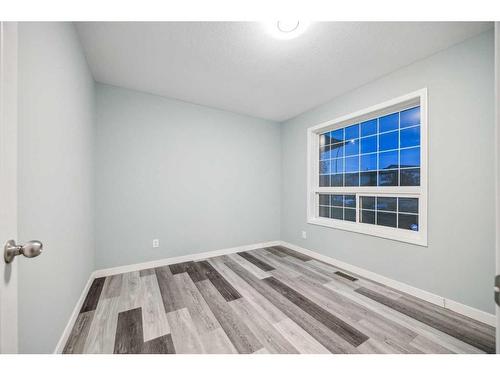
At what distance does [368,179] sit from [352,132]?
737 millimetres

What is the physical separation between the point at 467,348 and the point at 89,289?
10.8 feet

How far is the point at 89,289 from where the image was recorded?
80.7 inches

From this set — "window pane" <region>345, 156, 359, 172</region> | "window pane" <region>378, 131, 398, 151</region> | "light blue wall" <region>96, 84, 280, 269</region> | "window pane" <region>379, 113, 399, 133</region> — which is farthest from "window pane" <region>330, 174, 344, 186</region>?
"light blue wall" <region>96, 84, 280, 269</region>

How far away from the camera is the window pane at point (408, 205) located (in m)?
2.06

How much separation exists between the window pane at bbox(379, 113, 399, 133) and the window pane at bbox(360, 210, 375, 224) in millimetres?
1058

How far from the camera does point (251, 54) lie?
1.85 m

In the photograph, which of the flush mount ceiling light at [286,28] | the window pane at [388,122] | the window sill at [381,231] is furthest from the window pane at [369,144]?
the flush mount ceiling light at [286,28]

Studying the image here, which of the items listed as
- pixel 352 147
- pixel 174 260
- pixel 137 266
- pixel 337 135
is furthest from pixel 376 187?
pixel 137 266

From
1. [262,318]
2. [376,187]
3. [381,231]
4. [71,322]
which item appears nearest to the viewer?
[71,322]

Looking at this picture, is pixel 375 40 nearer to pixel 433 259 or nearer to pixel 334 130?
pixel 334 130

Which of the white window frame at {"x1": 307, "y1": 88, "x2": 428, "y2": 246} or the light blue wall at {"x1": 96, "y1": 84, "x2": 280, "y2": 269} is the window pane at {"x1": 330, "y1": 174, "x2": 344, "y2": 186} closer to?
the white window frame at {"x1": 307, "y1": 88, "x2": 428, "y2": 246}

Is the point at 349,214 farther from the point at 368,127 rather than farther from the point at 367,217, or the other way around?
the point at 368,127

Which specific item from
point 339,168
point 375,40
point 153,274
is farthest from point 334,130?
point 153,274
